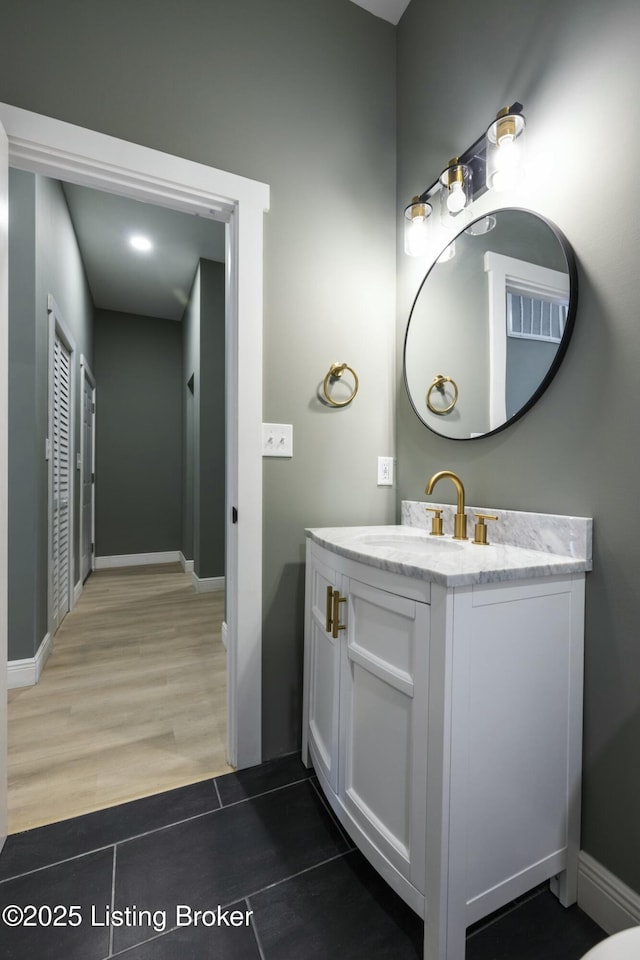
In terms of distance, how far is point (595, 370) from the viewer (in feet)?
3.40

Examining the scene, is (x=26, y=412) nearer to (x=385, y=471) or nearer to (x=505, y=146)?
(x=385, y=471)

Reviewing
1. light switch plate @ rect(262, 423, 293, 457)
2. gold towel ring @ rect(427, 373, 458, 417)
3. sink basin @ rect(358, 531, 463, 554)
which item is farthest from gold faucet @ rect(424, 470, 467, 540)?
light switch plate @ rect(262, 423, 293, 457)

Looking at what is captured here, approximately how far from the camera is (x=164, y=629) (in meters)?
2.93

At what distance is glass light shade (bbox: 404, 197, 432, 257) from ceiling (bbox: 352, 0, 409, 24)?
0.96 metres

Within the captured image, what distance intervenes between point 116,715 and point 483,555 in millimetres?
1764

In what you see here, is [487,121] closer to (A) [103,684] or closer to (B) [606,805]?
(B) [606,805]

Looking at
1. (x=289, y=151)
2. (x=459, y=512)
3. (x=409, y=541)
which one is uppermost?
(x=289, y=151)

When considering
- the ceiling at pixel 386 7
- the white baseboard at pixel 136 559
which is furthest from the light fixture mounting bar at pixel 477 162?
the white baseboard at pixel 136 559

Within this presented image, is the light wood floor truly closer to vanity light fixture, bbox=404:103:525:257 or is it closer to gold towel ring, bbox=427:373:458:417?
gold towel ring, bbox=427:373:458:417

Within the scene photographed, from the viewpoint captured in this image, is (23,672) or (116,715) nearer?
(116,715)

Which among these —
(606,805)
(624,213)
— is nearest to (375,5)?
(624,213)

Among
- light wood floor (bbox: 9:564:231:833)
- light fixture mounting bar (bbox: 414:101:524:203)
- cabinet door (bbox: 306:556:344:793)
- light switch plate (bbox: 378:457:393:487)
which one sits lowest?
light wood floor (bbox: 9:564:231:833)

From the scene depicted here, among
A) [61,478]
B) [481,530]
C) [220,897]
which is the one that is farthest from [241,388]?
[61,478]

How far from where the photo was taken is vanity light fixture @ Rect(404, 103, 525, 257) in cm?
118
